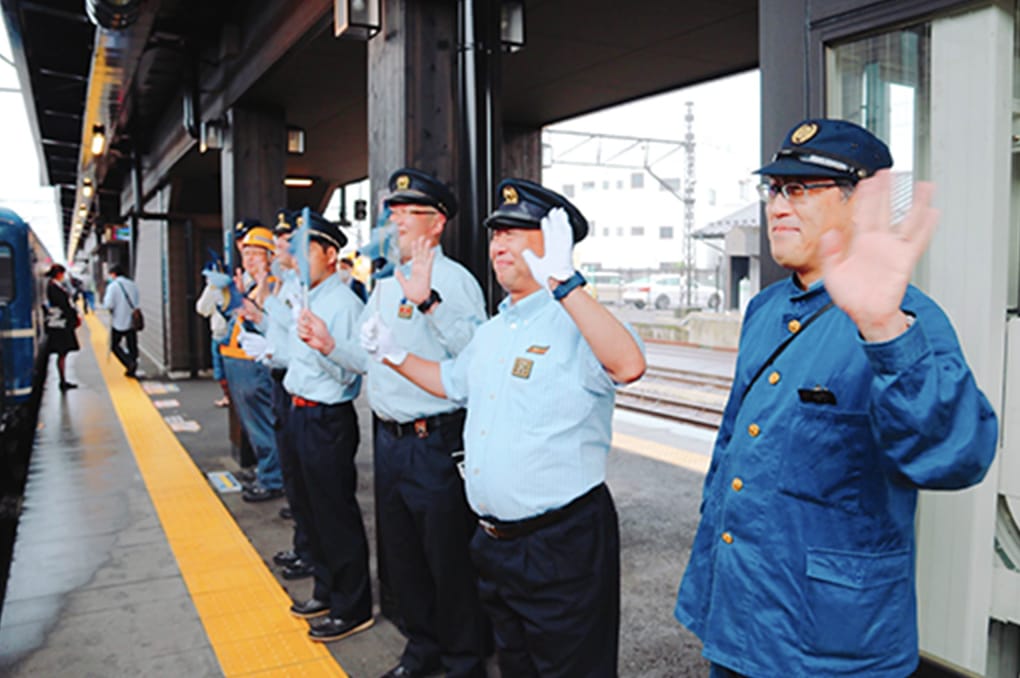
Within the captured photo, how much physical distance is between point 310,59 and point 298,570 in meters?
3.87

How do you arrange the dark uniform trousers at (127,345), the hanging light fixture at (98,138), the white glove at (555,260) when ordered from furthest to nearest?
the dark uniform trousers at (127,345), the hanging light fixture at (98,138), the white glove at (555,260)

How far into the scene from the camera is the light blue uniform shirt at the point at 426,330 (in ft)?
10.9

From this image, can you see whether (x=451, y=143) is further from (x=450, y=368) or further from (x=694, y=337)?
(x=694, y=337)

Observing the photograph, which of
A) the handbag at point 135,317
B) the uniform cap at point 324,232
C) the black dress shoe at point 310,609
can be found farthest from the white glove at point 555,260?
the handbag at point 135,317

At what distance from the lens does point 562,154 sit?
24.3 m

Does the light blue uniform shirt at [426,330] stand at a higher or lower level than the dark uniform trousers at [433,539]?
higher

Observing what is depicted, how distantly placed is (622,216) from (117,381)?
146ft

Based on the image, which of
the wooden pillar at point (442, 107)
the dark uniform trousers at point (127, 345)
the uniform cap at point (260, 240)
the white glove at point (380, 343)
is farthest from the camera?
the dark uniform trousers at point (127, 345)

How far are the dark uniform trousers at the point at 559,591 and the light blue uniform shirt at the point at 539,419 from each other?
0.09 metres

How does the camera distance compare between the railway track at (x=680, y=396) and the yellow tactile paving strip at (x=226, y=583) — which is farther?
the railway track at (x=680, y=396)

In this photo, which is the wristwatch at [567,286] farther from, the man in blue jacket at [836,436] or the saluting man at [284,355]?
the saluting man at [284,355]

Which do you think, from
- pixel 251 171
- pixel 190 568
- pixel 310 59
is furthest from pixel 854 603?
pixel 251 171

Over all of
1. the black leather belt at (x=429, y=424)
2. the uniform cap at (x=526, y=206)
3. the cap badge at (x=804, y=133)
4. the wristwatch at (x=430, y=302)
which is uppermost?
the cap badge at (x=804, y=133)

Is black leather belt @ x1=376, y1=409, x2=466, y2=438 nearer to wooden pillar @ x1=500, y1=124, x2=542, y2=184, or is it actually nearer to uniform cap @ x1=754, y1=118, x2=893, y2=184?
uniform cap @ x1=754, y1=118, x2=893, y2=184
